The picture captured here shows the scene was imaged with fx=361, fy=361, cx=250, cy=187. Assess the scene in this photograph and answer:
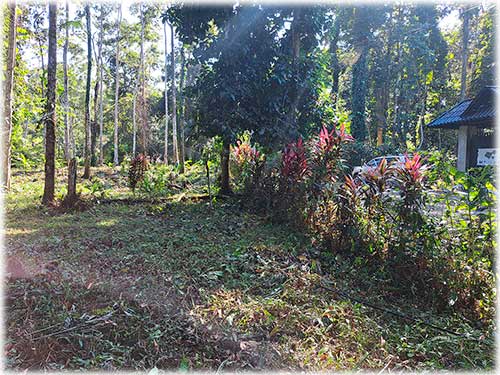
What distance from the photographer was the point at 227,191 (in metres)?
7.21

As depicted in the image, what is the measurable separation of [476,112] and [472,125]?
0.56m

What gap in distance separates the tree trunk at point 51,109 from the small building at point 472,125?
9.50 meters

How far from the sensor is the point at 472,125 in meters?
9.95

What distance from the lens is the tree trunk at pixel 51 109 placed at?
18.8ft

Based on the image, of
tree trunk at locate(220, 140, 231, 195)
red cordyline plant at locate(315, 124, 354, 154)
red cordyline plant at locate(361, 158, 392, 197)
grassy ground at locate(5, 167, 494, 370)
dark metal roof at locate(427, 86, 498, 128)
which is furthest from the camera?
dark metal roof at locate(427, 86, 498, 128)

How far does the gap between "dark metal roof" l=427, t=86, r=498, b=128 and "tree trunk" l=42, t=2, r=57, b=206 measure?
945cm

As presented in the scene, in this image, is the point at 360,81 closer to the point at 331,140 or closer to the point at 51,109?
the point at 331,140

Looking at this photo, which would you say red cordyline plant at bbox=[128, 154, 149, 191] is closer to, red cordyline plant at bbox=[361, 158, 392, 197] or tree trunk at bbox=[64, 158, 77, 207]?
tree trunk at bbox=[64, 158, 77, 207]

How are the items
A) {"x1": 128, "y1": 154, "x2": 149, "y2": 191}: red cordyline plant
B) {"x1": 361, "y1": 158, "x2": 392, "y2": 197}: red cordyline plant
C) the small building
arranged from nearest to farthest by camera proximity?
{"x1": 361, "y1": 158, "x2": 392, "y2": 197}: red cordyline plant
{"x1": 128, "y1": 154, "x2": 149, "y2": 191}: red cordyline plant
the small building

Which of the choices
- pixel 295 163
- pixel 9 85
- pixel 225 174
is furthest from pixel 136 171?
pixel 295 163

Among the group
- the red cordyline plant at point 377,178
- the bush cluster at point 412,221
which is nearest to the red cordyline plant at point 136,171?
the bush cluster at point 412,221

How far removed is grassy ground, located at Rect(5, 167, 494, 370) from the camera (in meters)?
1.91

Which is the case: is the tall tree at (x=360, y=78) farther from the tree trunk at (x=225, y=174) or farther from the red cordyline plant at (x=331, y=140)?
the red cordyline plant at (x=331, y=140)

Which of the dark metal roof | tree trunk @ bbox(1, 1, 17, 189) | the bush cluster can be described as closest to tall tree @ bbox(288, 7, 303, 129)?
the bush cluster
